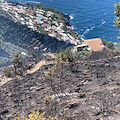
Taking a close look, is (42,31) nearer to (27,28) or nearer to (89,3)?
(27,28)

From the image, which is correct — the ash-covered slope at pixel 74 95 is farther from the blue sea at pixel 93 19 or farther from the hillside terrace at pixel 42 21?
the blue sea at pixel 93 19

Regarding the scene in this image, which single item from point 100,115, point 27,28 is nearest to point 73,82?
point 100,115

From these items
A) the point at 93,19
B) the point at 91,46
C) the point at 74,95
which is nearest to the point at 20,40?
the point at 91,46

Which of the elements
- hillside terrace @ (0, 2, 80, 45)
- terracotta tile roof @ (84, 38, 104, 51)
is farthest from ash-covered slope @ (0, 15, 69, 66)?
terracotta tile roof @ (84, 38, 104, 51)

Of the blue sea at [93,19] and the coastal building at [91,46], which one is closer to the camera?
the coastal building at [91,46]

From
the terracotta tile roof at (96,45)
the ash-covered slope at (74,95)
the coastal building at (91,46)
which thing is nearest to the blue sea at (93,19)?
the terracotta tile roof at (96,45)

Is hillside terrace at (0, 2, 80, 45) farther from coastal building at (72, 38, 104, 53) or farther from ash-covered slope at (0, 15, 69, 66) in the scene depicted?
coastal building at (72, 38, 104, 53)
